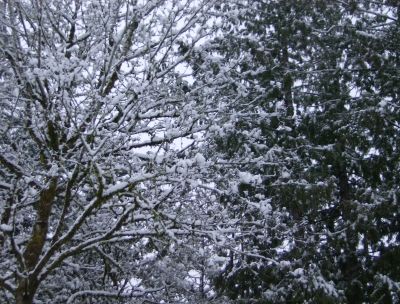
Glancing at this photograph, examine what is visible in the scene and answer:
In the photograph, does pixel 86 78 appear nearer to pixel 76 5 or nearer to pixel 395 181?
pixel 76 5

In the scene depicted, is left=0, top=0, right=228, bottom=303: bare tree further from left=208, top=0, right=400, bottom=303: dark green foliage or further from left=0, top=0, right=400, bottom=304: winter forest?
left=208, top=0, right=400, bottom=303: dark green foliage

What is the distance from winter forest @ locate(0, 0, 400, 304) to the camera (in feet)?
15.6

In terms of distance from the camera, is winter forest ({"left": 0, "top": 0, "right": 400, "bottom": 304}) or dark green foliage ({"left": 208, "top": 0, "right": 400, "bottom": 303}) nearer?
winter forest ({"left": 0, "top": 0, "right": 400, "bottom": 304})

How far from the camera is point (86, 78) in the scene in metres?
4.91

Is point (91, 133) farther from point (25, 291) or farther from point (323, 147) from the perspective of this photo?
point (323, 147)

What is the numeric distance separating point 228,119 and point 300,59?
15.9 ft

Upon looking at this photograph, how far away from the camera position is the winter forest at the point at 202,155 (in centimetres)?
474

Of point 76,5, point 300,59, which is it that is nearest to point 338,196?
point 300,59

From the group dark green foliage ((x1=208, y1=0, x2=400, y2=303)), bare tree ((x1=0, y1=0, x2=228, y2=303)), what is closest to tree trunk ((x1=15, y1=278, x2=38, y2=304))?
bare tree ((x1=0, y1=0, x2=228, y2=303))

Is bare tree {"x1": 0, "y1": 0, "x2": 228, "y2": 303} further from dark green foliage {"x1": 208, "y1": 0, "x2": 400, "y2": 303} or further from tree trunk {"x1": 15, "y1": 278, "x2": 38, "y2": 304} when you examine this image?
dark green foliage {"x1": 208, "y1": 0, "x2": 400, "y2": 303}

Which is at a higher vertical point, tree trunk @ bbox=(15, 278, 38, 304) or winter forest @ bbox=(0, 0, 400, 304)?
winter forest @ bbox=(0, 0, 400, 304)

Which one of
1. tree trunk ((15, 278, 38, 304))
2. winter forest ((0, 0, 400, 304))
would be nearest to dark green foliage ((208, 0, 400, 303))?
winter forest ((0, 0, 400, 304))

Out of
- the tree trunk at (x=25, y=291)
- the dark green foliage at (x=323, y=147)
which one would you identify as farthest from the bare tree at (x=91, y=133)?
the dark green foliage at (x=323, y=147)

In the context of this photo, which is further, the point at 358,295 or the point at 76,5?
the point at 358,295
